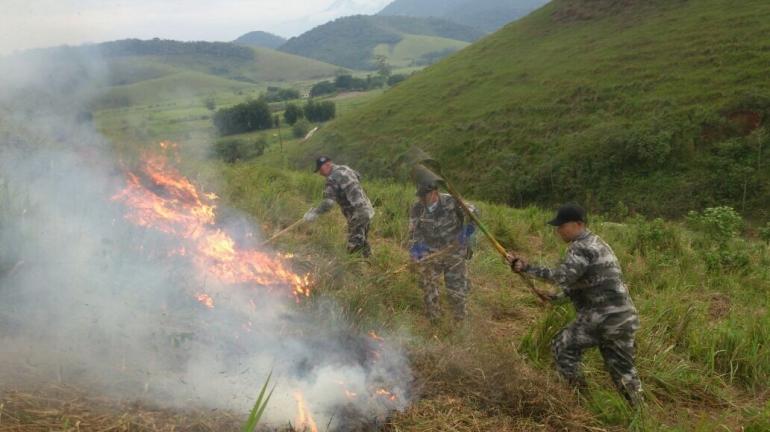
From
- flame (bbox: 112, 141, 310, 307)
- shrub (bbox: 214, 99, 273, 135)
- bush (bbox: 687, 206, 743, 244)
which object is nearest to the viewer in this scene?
flame (bbox: 112, 141, 310, 307)

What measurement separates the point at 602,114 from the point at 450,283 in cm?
1991

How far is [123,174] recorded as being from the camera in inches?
191

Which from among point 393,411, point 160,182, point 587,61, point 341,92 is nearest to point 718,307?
point 393,411

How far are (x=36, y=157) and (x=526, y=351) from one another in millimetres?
4968

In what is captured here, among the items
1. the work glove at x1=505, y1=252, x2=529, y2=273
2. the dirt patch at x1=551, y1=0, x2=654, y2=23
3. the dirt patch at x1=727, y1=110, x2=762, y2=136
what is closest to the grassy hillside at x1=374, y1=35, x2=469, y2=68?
the dirt patch at x1=551, y1=0, x2=654, y2=23

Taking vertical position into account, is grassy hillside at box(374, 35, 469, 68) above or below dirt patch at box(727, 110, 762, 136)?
above

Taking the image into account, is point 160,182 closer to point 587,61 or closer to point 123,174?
point 123,174

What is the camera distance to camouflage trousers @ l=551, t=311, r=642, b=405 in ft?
12.9

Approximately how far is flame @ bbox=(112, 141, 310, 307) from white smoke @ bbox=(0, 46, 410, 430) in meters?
0.11

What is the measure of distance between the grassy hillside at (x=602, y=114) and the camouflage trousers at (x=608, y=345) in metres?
12.4

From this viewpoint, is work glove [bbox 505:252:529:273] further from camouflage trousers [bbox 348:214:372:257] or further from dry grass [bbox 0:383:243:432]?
camouflage trousers [bbox 348:214:372:257]

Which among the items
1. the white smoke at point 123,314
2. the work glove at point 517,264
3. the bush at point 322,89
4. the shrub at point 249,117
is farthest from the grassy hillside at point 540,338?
the bush at point 322,89

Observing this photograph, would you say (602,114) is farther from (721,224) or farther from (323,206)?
(323,206)

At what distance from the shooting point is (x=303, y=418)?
3.33 meters
